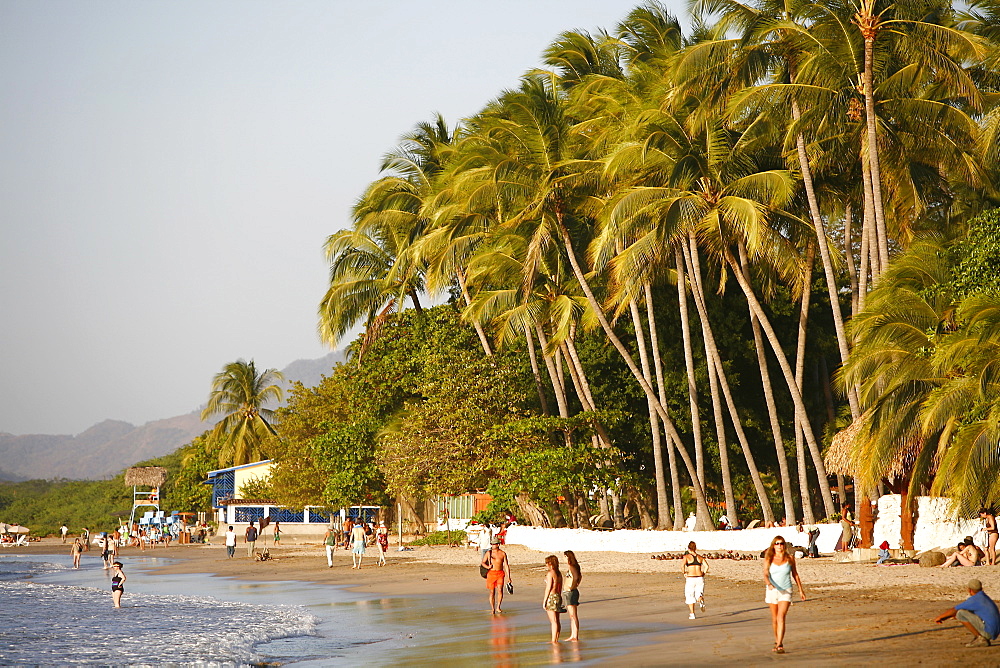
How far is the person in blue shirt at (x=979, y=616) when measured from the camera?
11.2 meters

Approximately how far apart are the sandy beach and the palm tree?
2973 centimetres

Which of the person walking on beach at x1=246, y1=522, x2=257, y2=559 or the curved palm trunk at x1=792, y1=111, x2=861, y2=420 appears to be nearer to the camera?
the curved palm trunk at x1=792, y1=111, x2=861, y2=420

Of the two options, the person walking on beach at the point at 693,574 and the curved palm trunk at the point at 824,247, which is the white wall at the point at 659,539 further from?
the person walking on beach at the point at 693,574

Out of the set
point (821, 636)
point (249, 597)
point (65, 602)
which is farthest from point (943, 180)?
point (65, 602)

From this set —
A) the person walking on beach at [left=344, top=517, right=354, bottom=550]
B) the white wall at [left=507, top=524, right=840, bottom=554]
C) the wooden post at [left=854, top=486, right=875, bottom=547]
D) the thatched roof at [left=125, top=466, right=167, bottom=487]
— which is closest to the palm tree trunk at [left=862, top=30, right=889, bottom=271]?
the wooden post at [left=854, top=486, right=875, bottom=547]

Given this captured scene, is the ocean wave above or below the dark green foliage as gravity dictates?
below

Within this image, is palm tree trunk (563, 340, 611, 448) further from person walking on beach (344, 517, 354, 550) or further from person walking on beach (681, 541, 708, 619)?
person walking on beach (681, 541, 708, 619)

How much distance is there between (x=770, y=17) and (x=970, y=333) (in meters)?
10.5

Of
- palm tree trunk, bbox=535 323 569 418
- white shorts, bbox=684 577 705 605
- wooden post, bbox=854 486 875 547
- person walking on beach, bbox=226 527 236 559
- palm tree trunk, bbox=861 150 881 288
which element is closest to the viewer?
white shorts, bbox=684 577 705 605

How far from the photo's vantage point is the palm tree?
6012 cm

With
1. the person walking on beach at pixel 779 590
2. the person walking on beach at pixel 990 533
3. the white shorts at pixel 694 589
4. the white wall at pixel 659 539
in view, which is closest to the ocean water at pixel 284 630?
the white shorts at pixel 694 589

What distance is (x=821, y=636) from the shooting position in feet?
42.1

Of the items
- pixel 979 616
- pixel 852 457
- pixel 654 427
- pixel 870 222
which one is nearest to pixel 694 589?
pixel 979 616

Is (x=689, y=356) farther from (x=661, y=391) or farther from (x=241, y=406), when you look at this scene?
(x=241, y=406)
